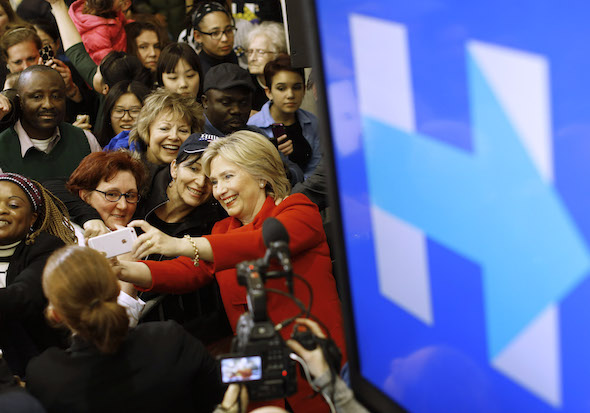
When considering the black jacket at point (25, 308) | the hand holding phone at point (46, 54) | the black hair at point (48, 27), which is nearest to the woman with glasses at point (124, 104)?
the hand holding phone at point (46, 54)

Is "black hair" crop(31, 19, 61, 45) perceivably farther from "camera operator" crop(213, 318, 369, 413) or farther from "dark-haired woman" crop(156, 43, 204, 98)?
"camera operator" crop(213, 318, 369, 413)

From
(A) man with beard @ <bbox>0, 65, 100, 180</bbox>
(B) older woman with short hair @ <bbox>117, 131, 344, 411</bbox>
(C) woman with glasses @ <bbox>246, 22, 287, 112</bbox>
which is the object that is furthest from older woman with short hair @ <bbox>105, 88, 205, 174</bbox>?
(C) woman with glasses @ <bbox>246, 22, 287, 112</bbox>

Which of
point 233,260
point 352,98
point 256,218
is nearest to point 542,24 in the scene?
point 352,98

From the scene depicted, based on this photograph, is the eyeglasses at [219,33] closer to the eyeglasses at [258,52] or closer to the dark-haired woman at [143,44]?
the eyeglasses at [258,52]

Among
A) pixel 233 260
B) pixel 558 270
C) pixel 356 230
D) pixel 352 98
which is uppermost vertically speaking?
pixel 352 98

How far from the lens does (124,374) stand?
2014mm

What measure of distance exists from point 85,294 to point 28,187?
105 cm

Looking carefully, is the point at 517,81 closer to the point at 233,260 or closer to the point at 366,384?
the point at 366,384

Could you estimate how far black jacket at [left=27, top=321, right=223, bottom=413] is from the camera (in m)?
1.98

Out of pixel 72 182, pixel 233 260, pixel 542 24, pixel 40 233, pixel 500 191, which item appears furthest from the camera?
pixel 72 182

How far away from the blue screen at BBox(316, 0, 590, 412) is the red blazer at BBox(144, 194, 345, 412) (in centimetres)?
95

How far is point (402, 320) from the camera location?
4.94 ft

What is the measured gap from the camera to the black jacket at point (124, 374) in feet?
6.51

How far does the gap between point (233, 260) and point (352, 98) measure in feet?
3.88
